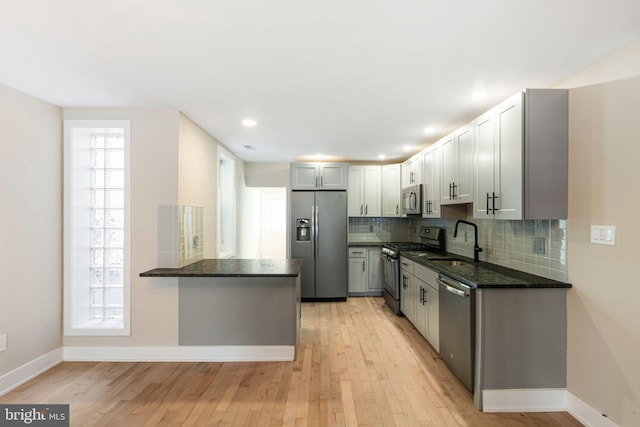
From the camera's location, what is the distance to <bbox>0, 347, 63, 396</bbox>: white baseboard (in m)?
2.41

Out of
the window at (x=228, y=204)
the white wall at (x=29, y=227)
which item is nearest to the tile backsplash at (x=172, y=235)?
the white wall at (x=29, y=227)

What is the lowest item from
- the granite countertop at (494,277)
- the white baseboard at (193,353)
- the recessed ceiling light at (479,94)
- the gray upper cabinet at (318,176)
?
the white baseboard at (193,353)

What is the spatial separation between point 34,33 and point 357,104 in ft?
7.25

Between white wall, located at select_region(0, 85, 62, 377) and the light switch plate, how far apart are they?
171 inches

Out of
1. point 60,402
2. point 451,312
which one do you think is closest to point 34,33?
point 60,402

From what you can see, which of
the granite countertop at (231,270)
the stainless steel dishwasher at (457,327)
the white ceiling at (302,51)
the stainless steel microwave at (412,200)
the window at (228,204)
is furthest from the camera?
the window at (228,204)

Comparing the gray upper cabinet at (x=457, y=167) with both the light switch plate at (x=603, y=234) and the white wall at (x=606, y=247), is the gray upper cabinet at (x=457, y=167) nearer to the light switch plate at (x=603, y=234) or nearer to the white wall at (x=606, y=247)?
the white wall at (x=606, y=247)

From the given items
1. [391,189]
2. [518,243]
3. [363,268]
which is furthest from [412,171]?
[518,243]

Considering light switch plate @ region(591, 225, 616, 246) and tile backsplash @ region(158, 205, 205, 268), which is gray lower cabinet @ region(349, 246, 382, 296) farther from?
light switch plate @ region(591, 225, 616, 246)

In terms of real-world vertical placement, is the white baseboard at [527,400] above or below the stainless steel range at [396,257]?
below

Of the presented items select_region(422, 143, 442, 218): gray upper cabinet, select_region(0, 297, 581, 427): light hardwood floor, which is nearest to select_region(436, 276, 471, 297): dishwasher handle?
select_region(0, 297, 581, 427): light hardwood floor

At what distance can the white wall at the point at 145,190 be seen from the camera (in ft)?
9.61

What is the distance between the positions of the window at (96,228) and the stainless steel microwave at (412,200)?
11.5 ft

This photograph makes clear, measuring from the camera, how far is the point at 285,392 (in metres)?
2.44
